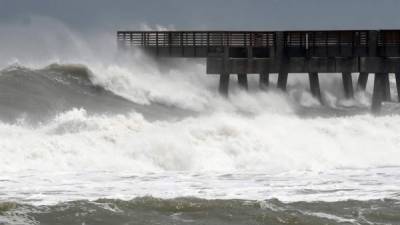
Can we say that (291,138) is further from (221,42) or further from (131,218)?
(221,42)

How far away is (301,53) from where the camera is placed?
36156 millimetres

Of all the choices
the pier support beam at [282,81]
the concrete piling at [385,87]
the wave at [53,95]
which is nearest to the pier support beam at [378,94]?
the concrete piling at [385,87]

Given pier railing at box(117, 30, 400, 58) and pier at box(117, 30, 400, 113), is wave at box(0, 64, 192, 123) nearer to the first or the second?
pier at box(117, 30, 400, 113)

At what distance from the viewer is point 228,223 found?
13102 millimetres

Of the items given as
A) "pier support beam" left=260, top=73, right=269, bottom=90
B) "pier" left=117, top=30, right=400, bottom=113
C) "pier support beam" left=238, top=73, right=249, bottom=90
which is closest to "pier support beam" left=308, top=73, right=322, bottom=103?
"pier support beam" left=260, top=73, right=269, bottom=90

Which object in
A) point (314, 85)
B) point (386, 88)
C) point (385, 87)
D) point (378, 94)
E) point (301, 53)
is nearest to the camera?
point (378, 94)

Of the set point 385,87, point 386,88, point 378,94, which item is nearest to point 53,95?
point 378,94

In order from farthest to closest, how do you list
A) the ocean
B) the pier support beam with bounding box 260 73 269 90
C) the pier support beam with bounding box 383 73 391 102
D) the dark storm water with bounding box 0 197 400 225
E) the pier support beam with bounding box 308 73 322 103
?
the pier support beam with bounding box 308 73 322 103, the pier support beam with bounding box 260 73 269 90, the pier support beam with bounding box 383 73 391 102, the ocean, the dark storm water with bounding box 0 197 400 225

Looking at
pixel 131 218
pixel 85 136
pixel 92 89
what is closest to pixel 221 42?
pixel 92 89

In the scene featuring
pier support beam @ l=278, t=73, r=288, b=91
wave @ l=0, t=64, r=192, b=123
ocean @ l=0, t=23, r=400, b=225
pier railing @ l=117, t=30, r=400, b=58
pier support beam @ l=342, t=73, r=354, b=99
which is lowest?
ocean @ l=0, t=23, r=400, b=225

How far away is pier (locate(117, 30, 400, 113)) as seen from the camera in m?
35.4

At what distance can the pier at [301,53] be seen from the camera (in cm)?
3538

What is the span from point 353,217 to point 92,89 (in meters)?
20.8

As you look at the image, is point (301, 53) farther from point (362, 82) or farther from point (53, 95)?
point (53, 95)
